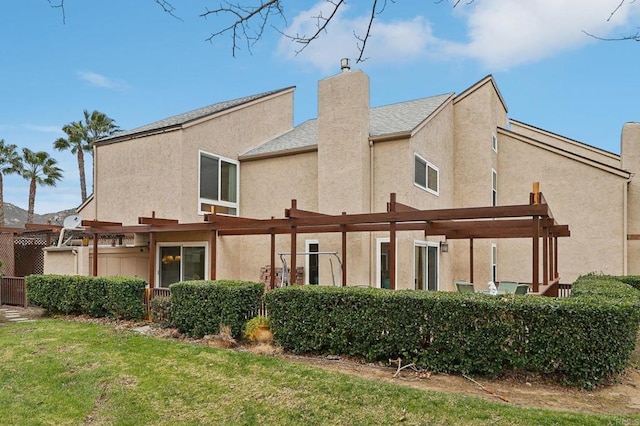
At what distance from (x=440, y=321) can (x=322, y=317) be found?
6.60 ft

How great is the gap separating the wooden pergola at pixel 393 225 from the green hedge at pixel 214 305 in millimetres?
1203

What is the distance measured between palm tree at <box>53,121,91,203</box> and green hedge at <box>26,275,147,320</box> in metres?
24.5

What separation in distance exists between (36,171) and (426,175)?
107ft

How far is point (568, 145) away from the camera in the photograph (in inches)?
836

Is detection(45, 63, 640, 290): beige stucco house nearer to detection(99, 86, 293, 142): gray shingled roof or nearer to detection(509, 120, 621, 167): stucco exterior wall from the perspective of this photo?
detection(99, 86, 293, 142): gray shingled roof

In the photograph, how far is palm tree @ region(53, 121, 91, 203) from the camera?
33.7 m

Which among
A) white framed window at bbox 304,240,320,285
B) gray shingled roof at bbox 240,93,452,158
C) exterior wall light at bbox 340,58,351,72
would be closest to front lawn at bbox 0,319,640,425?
white framed window at bbox 304,240,320,285

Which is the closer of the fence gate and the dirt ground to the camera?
the dirt ground

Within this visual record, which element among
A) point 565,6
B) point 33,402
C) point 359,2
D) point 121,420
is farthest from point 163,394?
point 565,6

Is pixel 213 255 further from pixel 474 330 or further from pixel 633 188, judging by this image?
pixel 633 188

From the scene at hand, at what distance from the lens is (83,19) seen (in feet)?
16.5

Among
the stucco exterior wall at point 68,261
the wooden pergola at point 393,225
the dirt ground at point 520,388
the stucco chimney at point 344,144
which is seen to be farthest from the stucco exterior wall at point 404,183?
the stucco exterior wall at point 68,261

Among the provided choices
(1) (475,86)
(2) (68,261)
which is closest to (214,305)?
(2) (68,261)

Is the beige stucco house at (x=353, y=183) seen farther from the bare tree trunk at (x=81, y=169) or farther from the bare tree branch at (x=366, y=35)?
the bare tree trunk at (x=81, y=169)
